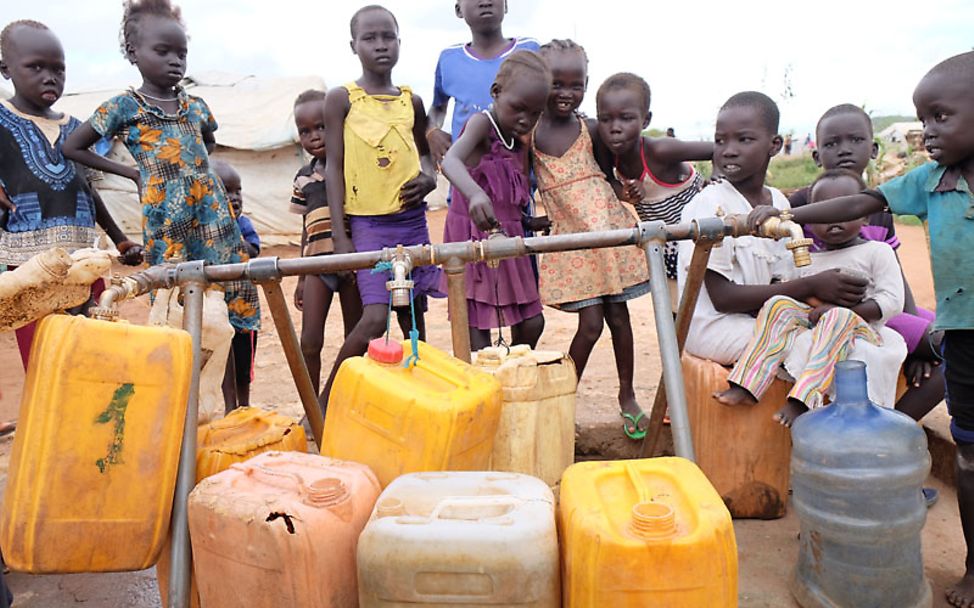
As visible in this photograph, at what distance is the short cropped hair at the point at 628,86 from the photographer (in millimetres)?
3271

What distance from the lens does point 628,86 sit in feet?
10.7

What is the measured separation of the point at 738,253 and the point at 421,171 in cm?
153

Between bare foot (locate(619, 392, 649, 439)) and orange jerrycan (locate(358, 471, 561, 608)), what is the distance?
192 cm

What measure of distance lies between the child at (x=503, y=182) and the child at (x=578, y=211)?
0.11 meters

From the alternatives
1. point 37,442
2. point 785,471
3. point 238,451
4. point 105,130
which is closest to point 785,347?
point 785,471

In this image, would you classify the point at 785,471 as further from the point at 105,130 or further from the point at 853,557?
the point at 105,130

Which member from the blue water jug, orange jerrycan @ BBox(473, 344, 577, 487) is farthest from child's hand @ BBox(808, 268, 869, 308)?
orange jerrycan @ BBox(473, 344, 577, 487)

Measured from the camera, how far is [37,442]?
1751mm

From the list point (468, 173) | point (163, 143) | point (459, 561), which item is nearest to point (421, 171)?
point (468, 173)

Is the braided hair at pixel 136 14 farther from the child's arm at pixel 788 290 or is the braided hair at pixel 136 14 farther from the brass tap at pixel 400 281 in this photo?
the child's arm at pixel 788 290

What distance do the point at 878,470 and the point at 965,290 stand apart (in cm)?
57

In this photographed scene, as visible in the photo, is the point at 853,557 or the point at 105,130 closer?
the point at 853,557

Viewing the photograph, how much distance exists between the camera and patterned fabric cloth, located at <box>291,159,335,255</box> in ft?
12.2

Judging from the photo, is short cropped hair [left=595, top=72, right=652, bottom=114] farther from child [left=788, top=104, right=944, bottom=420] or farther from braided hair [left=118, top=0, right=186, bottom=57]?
braided hair [left=118, top=0, right=186, bottom=57]
